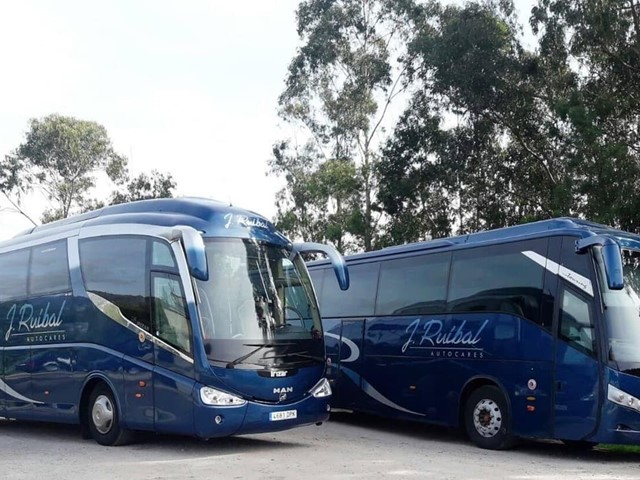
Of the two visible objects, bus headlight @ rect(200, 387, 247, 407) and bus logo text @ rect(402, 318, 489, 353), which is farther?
bus logo text @ rect(402, 318, 489, 353)

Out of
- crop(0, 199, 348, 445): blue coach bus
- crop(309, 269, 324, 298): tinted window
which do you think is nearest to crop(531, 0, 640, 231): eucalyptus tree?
crop(309, 269, 324, 298): tinted window

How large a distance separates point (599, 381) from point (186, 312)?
523 cm

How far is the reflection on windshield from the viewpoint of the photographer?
11047 millimetres

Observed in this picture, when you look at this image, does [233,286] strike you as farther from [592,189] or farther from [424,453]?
[592,189]

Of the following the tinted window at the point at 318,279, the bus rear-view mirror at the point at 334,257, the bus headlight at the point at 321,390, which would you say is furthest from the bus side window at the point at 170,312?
the tinted window at the point at 318,279

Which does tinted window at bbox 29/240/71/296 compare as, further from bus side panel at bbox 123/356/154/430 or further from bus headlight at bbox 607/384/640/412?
bus headlight at bbox 607/384/640/412

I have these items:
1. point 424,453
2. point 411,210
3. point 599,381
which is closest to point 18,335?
point 424,453

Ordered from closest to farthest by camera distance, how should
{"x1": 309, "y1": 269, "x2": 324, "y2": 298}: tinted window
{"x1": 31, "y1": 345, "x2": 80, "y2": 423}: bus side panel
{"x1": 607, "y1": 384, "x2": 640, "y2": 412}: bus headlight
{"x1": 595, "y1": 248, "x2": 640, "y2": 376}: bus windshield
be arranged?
1. {"x1": 607, "y1": 384, "x2": 640, "y2": 412}: bus headlight
2. {"x1": 595, "y1": 248, "x2": 640, "y2": 376}: bus windshield
3. {"x1": 31, "y1": 345, "x2": 80, "y2": 423}: bus side panel
4. {"x1": 309, "y1": 269, "x2": 324, "y2": 298}: tinted window

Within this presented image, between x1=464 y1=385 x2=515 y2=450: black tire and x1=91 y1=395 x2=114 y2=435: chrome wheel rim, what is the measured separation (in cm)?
518

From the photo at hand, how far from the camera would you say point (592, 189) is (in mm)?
23156

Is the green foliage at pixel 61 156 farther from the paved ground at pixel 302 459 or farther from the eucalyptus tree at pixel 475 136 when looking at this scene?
the paved ground at pixel 302 459

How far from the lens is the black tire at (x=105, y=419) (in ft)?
39.7

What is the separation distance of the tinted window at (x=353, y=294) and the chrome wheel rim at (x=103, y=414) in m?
5.02

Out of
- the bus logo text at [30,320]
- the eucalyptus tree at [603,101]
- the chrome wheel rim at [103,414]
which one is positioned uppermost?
the eucalyptus tree at [603,101]
